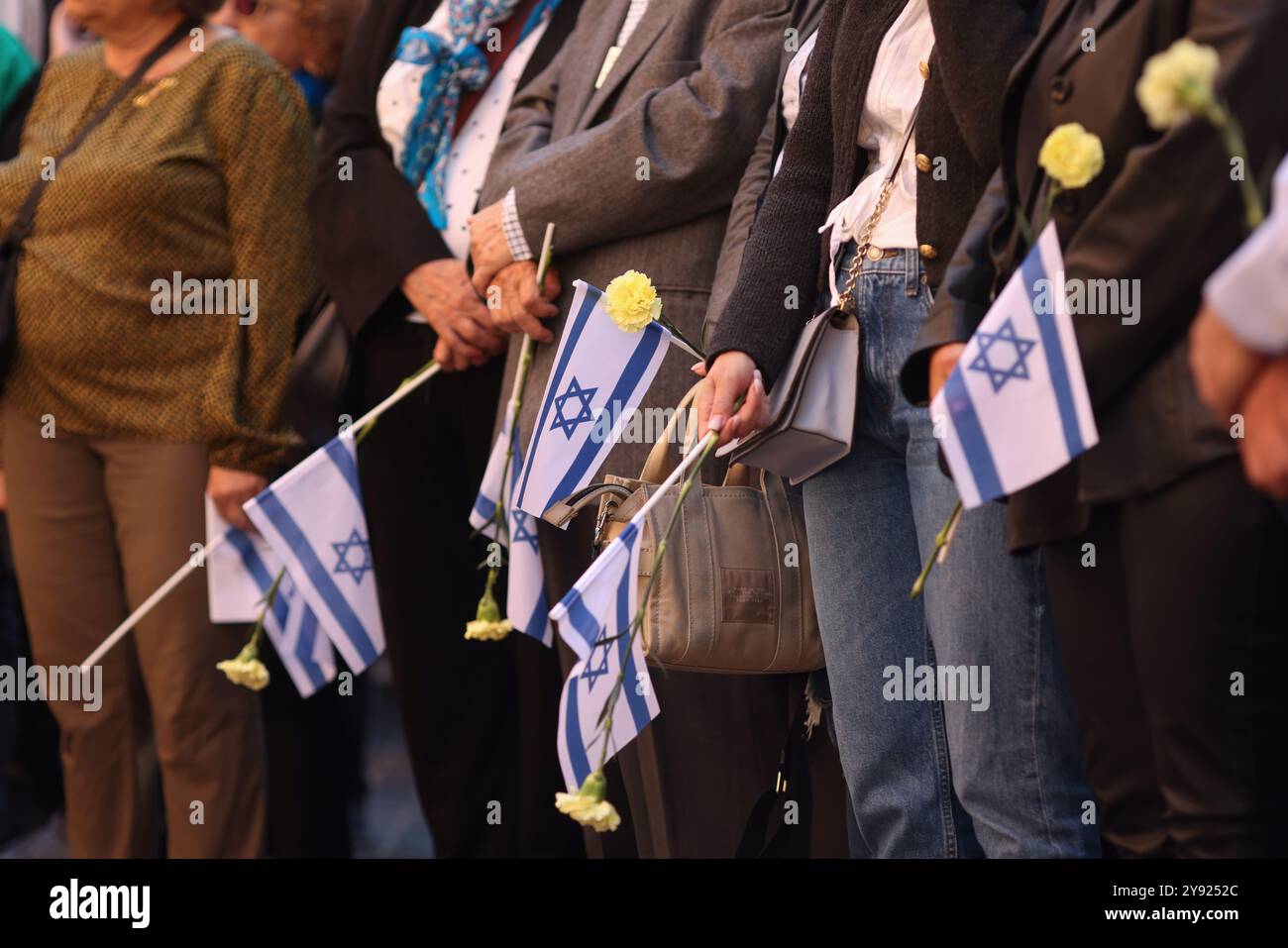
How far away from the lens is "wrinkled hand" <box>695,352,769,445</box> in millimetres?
2539

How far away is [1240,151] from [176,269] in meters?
2.71

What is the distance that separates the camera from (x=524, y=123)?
3.43 meters

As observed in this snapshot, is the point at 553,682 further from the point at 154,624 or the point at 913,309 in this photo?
the point at 913,309

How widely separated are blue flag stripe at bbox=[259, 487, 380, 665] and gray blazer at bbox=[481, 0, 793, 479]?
0.66 m

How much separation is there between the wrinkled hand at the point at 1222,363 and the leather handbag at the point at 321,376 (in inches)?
94.1

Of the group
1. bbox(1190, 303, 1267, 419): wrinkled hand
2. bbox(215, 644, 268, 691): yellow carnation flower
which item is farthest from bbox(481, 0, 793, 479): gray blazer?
bbox(1190, 303, 1267, 419): wrinkled hand

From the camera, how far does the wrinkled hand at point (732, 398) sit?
2539mm

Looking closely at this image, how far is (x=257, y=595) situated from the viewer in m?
3.71

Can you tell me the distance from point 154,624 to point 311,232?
1.00m

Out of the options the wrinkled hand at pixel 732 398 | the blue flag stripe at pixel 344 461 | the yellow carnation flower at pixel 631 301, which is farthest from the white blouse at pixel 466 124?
the wrinkled hand at pixel 732 398

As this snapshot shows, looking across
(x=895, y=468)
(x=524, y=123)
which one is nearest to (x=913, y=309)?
(x=895, y=468)

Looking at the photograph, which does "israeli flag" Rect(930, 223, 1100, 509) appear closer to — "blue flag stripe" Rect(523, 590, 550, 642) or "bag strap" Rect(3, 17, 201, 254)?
"blue flag stripe" Rect(523, 590, 550, 642)

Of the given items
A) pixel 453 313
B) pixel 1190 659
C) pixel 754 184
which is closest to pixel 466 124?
pixel 453 313

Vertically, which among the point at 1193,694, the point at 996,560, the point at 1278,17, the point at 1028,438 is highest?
the point at 1278,17
